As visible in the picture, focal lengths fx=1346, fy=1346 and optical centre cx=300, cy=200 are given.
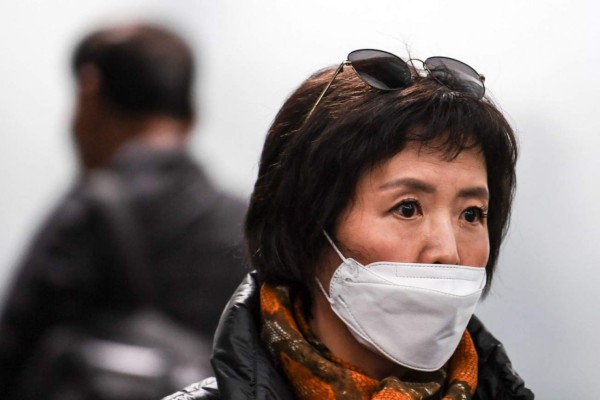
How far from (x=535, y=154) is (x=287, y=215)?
7.16ft

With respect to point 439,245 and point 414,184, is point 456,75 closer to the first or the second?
point 414,184

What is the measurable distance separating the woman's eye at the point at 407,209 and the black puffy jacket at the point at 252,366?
0.44 meters

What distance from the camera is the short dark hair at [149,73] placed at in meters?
4.76

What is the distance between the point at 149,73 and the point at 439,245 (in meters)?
2.02

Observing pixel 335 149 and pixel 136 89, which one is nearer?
pixel 335 149

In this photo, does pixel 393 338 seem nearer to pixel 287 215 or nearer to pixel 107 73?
pixel 287 215

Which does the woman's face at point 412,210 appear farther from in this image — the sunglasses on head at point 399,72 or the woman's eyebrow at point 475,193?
the sunglasses on head at point 399,72

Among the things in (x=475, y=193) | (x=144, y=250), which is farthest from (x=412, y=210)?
(x=144, y=250)

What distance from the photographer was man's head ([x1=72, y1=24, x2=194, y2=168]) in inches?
187

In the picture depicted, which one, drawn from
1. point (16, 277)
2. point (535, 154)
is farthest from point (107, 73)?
point (535, 154)

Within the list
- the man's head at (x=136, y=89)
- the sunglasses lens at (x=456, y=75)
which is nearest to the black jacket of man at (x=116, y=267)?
the man's head at (x=136, y=89)

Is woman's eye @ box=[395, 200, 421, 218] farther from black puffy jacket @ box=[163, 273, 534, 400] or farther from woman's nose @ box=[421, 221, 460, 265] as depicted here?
black puffy jacket @ box=[163, 273, 534, 400]

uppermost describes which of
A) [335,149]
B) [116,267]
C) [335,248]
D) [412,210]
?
[335,149]

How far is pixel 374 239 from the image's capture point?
3029 mm
